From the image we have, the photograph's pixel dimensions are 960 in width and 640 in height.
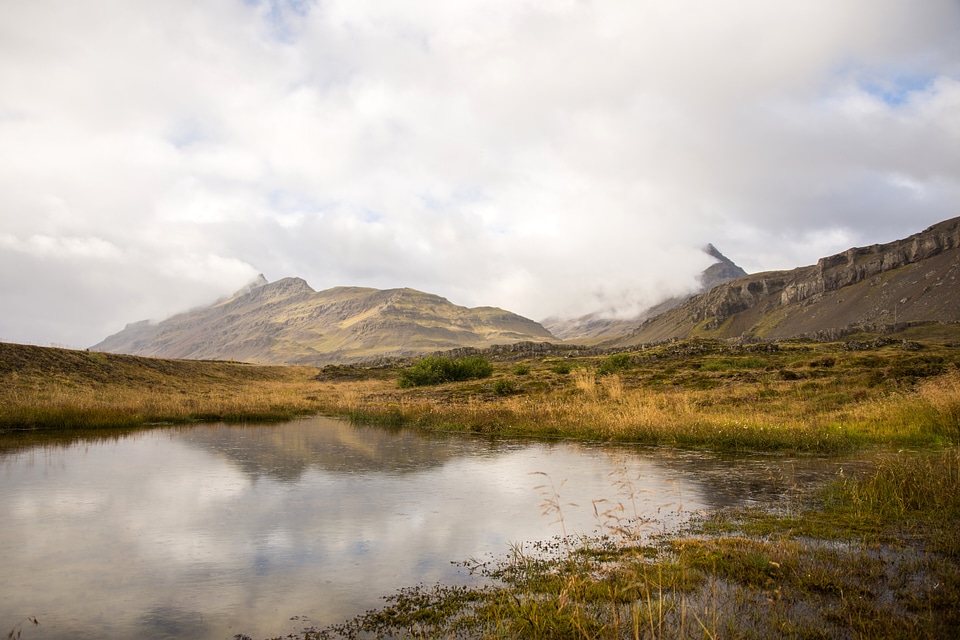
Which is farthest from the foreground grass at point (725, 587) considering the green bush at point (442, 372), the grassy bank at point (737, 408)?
the green bush at point (442, 372)

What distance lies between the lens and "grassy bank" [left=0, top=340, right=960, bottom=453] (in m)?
17.0

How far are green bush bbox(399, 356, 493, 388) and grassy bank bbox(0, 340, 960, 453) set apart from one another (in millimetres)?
12001

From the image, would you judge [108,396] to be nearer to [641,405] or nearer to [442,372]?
[641,405]

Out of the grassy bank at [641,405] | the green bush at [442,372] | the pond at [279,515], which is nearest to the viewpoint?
the pond at [279,515]

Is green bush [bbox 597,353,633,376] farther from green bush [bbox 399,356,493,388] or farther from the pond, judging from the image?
the pond

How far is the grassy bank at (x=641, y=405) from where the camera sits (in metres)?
17.0

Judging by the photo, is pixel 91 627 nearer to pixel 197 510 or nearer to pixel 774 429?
pixel 197 510

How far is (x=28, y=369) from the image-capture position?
1278 inches

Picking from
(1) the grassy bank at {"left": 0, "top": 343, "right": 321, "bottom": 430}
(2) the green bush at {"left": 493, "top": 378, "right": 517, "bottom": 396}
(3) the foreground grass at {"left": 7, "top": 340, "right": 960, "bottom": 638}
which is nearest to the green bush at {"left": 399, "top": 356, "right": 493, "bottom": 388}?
(2) the green bush at {"left": 493, "top": 378, "right": 517, "bottom": 396}

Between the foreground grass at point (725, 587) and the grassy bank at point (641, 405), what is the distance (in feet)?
28.9

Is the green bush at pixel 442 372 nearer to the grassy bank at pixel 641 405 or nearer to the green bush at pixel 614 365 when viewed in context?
the grassy bank at pixel 641 405

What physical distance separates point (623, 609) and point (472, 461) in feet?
32.2

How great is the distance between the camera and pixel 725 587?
6258mm

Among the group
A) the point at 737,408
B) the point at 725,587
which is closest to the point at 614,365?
the point at 737,408
